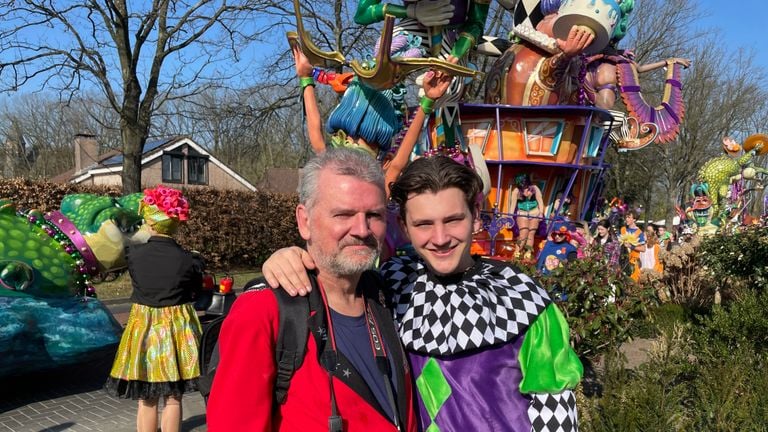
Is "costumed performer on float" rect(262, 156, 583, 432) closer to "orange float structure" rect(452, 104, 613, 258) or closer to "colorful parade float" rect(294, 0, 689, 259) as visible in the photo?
"colorful parade float" rect(294, 0, 689, 259)

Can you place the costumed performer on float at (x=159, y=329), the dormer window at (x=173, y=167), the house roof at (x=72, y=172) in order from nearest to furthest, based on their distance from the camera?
the costumed performer on float at (x=159, y=329), the dormer window at (x=173, y=167), the house roof at (x=72, y=172)

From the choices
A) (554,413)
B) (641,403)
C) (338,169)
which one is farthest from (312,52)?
(641,403)

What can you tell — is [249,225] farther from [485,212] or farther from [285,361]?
[285,361]

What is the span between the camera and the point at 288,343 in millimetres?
1450

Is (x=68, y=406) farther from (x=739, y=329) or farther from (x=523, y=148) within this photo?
(x=523, y=148)

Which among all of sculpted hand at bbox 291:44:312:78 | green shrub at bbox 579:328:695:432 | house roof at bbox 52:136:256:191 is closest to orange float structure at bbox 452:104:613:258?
green shrub at bbox 579:328:695:432

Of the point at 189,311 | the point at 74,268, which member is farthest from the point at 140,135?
the point at 189,311

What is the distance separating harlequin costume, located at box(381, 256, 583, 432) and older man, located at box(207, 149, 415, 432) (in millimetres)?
131

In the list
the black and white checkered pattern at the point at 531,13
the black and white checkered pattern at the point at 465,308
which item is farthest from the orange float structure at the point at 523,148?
the black and white checkered pattern at the point at 465,308

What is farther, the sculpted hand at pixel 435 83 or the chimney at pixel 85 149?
the chimney at pixel 85 149

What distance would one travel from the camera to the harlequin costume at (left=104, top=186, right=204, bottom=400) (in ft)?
12.8

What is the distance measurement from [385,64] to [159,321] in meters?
2.34

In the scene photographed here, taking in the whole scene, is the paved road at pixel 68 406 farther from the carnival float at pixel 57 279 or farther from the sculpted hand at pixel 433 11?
the sculpted hand at pixel 433 11

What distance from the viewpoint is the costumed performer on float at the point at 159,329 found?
3.90 metres
